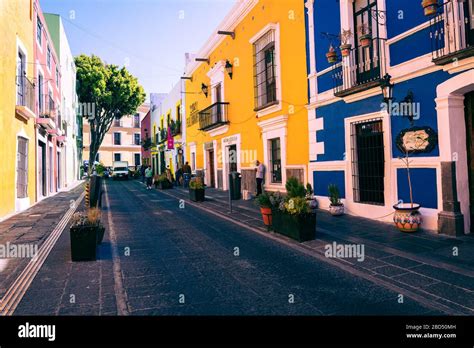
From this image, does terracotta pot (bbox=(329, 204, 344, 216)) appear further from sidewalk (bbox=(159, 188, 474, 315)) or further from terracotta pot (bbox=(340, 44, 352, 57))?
terracotta pot (bbox=(340, 44, 352, 57))

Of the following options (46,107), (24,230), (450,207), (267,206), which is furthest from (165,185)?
(450,207)

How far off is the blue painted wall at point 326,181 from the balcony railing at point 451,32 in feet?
12.8

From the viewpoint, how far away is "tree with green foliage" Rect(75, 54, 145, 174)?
107ft

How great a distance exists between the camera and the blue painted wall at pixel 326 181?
31.1 feet

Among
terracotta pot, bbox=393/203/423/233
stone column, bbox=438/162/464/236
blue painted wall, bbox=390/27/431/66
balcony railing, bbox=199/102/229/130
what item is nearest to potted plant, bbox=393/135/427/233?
terracotta pot, bbox=393/203/423/233

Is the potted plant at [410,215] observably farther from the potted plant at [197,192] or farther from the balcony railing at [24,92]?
the balcony railing at [24,92]

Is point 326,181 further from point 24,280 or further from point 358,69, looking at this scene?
point 24,280

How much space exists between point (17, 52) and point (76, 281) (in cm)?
1042

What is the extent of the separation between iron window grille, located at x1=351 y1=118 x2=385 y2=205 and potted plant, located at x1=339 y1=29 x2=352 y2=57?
1835 millimetres

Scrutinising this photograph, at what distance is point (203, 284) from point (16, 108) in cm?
1026

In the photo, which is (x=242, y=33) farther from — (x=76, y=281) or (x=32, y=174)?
(x=76, y=281)

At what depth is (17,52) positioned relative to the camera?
11.5 metres

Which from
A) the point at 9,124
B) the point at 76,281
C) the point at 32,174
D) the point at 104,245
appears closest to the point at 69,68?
the point at 32,174

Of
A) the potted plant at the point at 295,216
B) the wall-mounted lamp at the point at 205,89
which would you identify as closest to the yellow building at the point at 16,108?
the potted plant at the point at 295,216
